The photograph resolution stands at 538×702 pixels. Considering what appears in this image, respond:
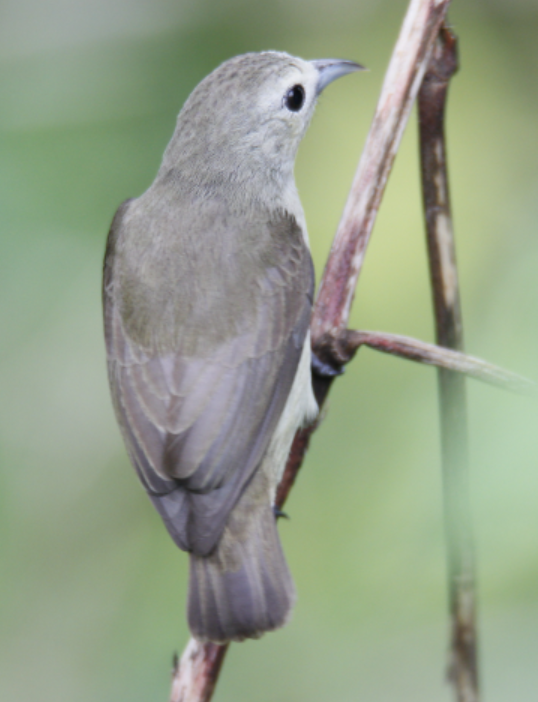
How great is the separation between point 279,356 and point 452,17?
5.86ft

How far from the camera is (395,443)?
1.52m

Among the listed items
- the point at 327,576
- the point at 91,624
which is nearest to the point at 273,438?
the point at 327,576

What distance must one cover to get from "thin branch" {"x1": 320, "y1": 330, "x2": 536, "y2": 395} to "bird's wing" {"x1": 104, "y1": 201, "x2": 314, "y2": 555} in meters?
0.46

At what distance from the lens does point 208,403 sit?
2498 mm

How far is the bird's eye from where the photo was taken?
3.07m

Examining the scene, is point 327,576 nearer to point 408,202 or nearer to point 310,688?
point 310,688

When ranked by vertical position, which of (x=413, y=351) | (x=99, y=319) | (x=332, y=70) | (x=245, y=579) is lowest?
(x=245, y=579)

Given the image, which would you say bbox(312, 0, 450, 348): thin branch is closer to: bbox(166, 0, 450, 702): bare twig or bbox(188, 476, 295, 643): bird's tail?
bbox(166, 0, 450, 702): bare twig

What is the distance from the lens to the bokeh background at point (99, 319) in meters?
2.12

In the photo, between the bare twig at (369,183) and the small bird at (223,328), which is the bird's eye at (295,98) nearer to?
the small bird at (223,328)

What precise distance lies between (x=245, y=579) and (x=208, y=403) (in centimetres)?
53

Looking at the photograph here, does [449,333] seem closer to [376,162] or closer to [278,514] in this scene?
[376,162]

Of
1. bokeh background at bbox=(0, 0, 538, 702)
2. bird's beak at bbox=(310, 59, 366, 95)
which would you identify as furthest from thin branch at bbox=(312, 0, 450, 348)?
bird's beak at bbox=(310, 59, 366, 95)

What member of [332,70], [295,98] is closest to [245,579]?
[295,98]
